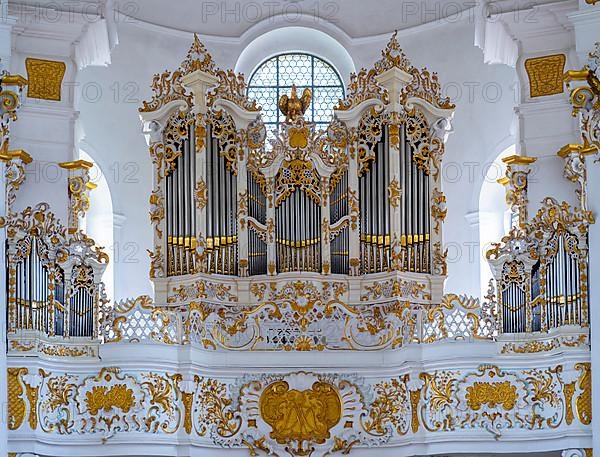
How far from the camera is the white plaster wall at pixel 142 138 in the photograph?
33.0 m

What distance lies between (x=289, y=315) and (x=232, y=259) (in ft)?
4.34

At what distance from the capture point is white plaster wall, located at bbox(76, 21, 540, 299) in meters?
33.0

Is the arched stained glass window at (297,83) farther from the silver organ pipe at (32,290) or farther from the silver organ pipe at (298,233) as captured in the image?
the silver organ pipe at (32,290)

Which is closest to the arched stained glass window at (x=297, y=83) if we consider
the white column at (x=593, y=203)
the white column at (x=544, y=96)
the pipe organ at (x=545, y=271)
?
the white column at (x=544, y=96)

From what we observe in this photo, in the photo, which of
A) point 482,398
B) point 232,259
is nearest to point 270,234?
point 232,259

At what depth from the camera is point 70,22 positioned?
30.2m

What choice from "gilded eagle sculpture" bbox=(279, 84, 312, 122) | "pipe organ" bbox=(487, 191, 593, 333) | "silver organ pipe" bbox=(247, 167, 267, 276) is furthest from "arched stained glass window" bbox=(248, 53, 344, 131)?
"pipe organ" bbox=(487, 191, 593, 333)

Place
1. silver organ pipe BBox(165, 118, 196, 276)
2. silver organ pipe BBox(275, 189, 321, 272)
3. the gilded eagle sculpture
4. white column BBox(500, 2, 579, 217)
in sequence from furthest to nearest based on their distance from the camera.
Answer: the gilded eagle sculpture, white column BBox(500, 2, 579, 217), silver organ pipe BBox(275, 189, 321, 272), silver organ pipe BBox(165, 118, 196, 276)

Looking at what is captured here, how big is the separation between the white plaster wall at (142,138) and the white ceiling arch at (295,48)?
4.25 feet

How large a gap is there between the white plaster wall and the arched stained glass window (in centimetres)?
166

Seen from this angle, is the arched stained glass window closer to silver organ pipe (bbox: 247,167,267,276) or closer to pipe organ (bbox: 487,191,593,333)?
silver organ pipe (bbox: 247,167,267,276)

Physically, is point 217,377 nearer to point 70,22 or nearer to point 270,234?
point 270,234

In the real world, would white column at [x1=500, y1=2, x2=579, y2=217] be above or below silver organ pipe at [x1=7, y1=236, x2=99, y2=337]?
above

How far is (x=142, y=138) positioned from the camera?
33.5 m
